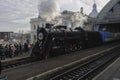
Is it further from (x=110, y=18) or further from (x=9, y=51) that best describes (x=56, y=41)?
(x=110, y=18)

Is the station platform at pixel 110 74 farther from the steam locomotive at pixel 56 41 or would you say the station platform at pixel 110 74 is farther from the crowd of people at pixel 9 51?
the crowd of people at pixel 9 51

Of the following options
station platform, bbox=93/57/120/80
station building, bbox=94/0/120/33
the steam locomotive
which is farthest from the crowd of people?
station building, bbox=94/0/120/33

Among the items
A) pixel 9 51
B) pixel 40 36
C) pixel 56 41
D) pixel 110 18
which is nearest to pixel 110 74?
pixel 56 41

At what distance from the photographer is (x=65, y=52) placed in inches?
1055

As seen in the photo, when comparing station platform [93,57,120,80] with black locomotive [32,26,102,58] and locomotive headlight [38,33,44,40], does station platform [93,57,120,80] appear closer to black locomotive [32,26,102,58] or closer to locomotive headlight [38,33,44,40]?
black locomotive [32,26,102,58]

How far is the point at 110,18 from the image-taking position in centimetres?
8212

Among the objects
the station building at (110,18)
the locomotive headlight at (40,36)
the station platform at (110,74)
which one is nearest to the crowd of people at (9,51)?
the locomotive headlight at (40,36)

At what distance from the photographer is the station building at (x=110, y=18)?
74.5 m

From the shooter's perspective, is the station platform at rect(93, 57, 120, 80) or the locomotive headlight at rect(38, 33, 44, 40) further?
the locomotive headlight at rect(38, 33, 44, 40)

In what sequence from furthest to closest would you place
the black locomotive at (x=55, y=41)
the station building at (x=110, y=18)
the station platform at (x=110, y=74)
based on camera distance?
1. the station building at (x=110, y=18)
2. the black locomotive at (x=55, y=41)
3. the station platform at (x=110, y=74)

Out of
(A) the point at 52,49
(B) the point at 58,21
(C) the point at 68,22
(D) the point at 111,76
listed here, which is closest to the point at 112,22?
(C) the point at 68,22

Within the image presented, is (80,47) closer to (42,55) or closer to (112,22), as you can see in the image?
(42,55)

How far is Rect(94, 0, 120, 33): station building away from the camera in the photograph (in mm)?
74500

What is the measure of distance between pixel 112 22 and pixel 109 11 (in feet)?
53.6
